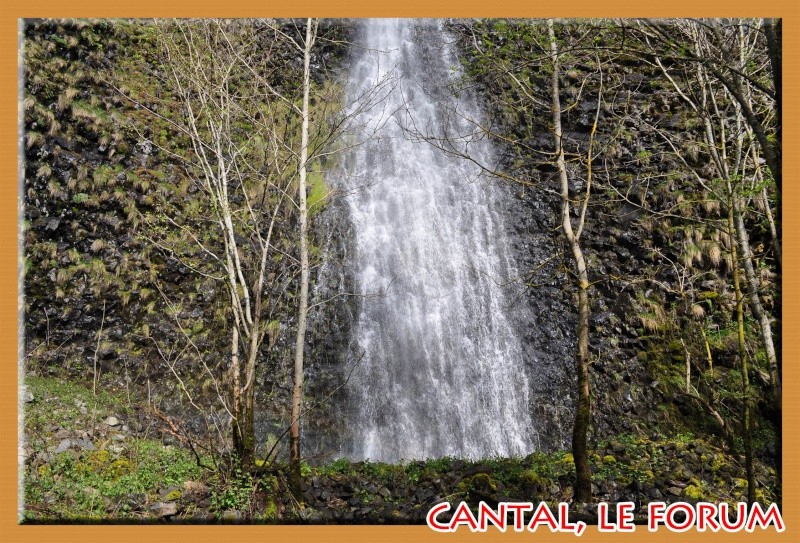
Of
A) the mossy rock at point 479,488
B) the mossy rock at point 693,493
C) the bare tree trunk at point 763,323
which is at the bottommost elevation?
the mossy rock at point 693,493

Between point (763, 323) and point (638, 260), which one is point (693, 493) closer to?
point (763, 323)

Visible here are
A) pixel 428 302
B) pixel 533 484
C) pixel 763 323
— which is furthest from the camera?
pixel 428 302

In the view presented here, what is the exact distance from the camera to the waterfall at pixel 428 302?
9.12m

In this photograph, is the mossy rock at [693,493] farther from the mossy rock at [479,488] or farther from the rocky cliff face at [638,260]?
the mossy rock at [479,488]

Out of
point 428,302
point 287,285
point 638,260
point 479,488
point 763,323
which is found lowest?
point 479,488

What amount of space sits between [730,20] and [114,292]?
33.8 ft

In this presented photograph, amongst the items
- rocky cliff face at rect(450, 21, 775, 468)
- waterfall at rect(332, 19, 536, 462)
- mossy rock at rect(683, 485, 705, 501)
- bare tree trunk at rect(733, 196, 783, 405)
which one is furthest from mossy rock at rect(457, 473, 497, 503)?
rocky cliff face at rect(450, 21, 775, 468)

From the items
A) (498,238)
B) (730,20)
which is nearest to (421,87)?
(498,238)

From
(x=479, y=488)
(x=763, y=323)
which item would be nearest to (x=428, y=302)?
(x=479, y=488)

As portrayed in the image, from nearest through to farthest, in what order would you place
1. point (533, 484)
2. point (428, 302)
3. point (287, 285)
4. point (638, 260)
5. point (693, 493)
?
point (533, 484)
point (693, 493)
point (287, 285)
point (428, 302)
point (638, 260)

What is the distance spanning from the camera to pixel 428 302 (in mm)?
10469

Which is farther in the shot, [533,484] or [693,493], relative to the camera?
[693,493]

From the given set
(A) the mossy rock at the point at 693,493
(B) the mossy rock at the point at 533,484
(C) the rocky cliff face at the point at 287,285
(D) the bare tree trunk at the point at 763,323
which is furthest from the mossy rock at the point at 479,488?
(D) the bare tree trunk at the point at 763,323

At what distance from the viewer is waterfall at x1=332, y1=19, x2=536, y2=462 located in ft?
29.9
